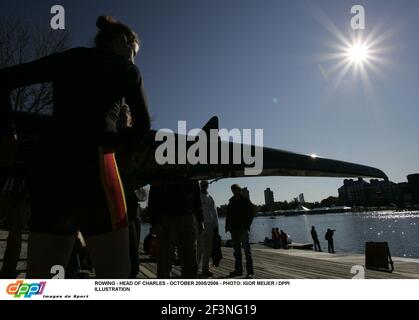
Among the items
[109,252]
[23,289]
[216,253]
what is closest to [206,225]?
[216,253]

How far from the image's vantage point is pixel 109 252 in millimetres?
1192

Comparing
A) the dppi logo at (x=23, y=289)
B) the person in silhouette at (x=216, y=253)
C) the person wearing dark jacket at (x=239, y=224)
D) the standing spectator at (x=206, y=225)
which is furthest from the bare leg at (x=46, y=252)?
the person in silhouette at (x=216, y=253)

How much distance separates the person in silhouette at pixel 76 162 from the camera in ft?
3.84

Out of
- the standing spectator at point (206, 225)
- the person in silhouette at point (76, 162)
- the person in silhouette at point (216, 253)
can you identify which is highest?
the person in silhouette at point (76, 162)

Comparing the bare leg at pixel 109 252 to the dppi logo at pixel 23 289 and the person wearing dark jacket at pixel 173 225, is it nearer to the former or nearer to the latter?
the dppi logo at pixel 23 289

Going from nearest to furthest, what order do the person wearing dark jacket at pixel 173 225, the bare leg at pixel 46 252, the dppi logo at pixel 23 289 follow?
the bare leg at pixel 46 252 → the dppi logo at pixel 23 289 → the person wearing dark jacket at pixel 173 225

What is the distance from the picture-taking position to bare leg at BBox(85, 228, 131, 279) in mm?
1191

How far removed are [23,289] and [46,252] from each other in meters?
0.55

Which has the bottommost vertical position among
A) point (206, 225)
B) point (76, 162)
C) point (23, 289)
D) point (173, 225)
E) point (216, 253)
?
point (216, 253)

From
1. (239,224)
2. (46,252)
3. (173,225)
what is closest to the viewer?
(46,252)

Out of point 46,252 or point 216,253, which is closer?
point 46,252

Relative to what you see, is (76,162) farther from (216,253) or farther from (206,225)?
(216,253)
